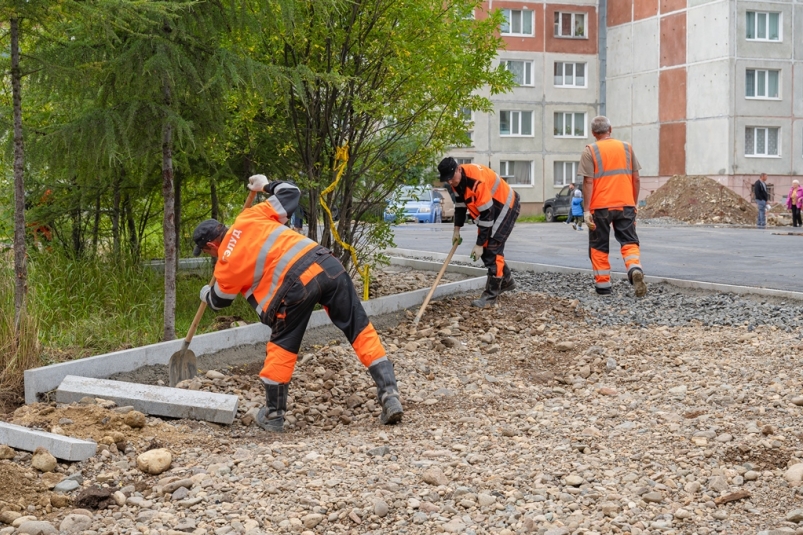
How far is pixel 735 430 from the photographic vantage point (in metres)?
5.07

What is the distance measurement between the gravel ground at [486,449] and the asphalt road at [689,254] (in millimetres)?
3429

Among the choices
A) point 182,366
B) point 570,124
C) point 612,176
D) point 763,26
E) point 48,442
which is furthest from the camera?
point 570,124

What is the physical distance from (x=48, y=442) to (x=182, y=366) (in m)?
1.68

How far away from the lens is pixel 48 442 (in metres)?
5.06

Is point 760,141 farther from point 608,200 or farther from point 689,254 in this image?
point 608,200

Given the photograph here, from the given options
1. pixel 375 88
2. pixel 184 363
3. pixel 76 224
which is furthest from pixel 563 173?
pixel 184 363

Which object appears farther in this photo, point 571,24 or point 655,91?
point 571,24

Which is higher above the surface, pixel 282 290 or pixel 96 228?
pixel 96 228

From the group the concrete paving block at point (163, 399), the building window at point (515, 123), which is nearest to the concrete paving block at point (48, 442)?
the concrete paving block at point (163, 399)

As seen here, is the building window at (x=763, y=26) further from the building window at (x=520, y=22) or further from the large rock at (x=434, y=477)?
the large rock at (x=434, y=477)

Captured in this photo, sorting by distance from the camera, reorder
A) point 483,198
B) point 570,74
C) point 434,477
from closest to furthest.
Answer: point 434,477 → point 483,198 → point 570,74

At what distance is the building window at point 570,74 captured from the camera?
45.7m

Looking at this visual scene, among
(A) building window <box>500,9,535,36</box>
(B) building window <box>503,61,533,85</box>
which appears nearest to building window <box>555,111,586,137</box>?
(B) building window <box>503,61,533,85</box>

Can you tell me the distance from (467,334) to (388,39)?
274 centimetres
